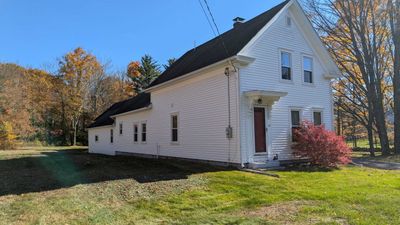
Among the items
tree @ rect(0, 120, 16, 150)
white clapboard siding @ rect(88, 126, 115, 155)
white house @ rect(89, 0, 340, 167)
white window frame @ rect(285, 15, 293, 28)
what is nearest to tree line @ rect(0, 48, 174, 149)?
tree @ rect(0, 120, 16, 150)

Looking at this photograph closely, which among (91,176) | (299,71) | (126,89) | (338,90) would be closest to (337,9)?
(338,90)

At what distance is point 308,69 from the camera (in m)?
16.5

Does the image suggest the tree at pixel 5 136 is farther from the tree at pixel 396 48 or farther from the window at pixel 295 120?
the tree at pixel 396 48

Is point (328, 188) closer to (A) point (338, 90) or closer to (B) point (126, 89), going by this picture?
(A) point (338, 90)

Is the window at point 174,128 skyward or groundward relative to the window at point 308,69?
groundward

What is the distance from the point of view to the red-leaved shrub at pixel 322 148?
1345cm

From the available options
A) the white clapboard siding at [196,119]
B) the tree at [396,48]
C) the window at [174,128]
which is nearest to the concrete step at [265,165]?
the white clapboard siding at [196,119]

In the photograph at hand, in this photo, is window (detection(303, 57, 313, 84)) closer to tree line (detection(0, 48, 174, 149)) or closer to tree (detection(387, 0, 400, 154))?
tree (detection(387, 0, 400, 154))

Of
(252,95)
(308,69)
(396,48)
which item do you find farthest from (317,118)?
(396,48)

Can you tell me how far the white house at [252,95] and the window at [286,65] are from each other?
0.05 meters

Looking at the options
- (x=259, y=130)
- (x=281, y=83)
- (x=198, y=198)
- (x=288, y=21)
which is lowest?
(x=198, y=198)

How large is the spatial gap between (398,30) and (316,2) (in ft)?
18.5

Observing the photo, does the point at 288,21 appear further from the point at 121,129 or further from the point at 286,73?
the point at 121,129

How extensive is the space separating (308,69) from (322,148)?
15.5ft
